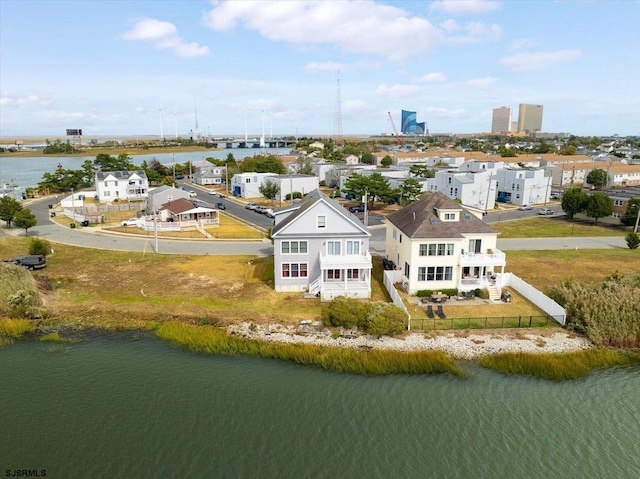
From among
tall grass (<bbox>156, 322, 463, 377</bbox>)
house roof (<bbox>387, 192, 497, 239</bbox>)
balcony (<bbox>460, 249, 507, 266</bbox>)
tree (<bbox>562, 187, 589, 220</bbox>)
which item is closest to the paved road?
tree (<bbox>562, 187, 589, 220</bbox>)

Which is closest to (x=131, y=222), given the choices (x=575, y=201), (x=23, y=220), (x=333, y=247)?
(x=23, y=220)

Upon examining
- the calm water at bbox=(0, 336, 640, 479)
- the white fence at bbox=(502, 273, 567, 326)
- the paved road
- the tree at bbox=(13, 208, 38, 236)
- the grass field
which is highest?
the tree at bbox=(13, 208, 38, 236)

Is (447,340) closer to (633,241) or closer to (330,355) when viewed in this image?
(330,355)

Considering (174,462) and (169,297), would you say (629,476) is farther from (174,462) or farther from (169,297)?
(169,297)

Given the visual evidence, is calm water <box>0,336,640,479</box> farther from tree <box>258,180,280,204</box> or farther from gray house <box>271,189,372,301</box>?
tree <box>258,180,280,204</box>

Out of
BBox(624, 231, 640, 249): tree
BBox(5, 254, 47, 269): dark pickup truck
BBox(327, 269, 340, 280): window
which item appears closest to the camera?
BBox(327, 269, 340, 280): window

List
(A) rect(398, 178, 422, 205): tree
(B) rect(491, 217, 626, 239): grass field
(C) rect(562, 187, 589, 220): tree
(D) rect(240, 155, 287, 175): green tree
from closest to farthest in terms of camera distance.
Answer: (B) rect(491, 217, 626, 239): grass field
(C) rect(562, 187, 589, 220): tree
(A) rect(398, 178, 422, 205): tree
(D) rect(240, 155, 287, 175): green tree

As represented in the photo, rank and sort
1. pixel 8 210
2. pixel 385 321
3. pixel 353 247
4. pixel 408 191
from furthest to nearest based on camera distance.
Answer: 1. pixel 408 191
2. pixel 8 210
3. pixel 353 247
4. pixel 385 321

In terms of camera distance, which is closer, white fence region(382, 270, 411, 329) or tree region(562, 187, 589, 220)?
white fence region(382, 270, 411, 329)
